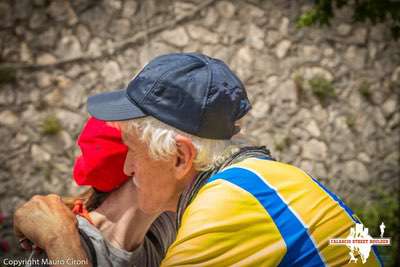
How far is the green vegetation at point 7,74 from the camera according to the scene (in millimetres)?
5199

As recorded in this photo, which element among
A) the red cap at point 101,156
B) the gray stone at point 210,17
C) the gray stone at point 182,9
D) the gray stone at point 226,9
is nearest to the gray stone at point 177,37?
the gray stone at point 182,9

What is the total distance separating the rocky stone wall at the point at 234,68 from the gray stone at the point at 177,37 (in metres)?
0.01

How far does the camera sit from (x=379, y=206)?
20.8 feet

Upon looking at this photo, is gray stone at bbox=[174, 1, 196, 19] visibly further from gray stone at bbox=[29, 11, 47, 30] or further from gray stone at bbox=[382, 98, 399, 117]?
gray stone at bbox=[382, 98, 399, 117]

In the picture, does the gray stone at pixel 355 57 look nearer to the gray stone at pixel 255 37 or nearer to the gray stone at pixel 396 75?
the gray stone at pixel 396 75

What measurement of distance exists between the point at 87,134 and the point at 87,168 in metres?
0.12

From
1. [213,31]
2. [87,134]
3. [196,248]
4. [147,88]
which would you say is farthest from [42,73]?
[196,248]

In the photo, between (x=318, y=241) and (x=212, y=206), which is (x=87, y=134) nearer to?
(x=212, y=206)

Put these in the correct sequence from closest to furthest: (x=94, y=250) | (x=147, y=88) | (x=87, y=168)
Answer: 1. (x=147, y=88)
2. (x=94, y=250)
3. (x=87, y=168)

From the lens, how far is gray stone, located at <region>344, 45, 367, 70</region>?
6555 mm

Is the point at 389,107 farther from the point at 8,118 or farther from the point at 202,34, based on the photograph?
the point at 8,118

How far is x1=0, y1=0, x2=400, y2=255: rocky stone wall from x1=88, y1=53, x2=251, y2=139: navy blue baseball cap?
3868mm

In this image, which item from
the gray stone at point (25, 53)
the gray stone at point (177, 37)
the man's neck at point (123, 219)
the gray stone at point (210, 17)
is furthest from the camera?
the gray stone at point (210, 17)

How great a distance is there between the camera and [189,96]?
1.40 metres
